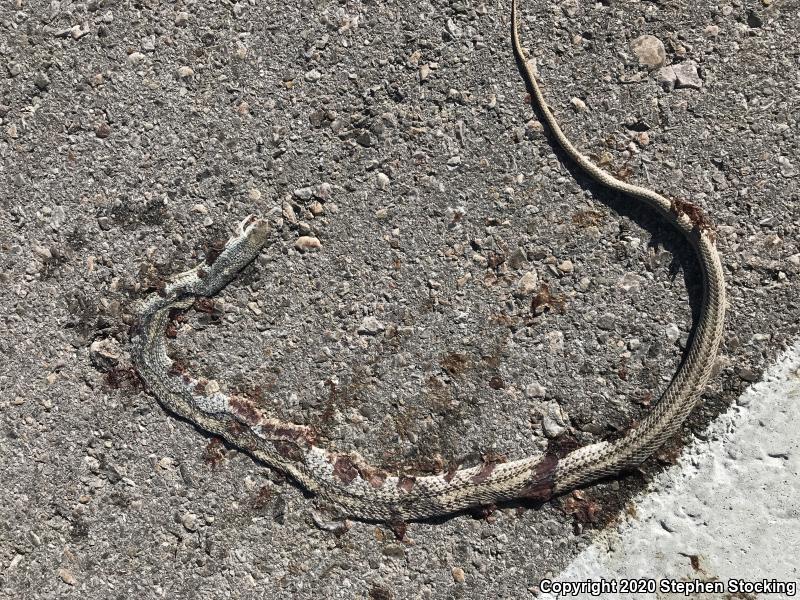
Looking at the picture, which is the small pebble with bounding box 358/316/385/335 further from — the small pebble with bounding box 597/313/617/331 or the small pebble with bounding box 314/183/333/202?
the small pebble with bounding box 597/313/617/331

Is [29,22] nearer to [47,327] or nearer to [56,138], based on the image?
[56,138]

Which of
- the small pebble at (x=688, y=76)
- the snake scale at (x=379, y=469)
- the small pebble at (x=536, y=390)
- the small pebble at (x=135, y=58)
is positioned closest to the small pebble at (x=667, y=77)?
the small pebble at (x=688, y=76)

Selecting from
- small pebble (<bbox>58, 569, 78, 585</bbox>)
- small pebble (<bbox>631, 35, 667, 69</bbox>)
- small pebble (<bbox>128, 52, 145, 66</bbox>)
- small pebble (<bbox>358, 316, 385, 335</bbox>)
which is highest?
small pebble (<bbox>631, 35, 667, 69</bbox>)

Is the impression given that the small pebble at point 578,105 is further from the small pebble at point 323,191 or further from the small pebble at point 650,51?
the small pebble at point 323,191

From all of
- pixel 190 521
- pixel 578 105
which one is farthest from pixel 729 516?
pixel 190 521

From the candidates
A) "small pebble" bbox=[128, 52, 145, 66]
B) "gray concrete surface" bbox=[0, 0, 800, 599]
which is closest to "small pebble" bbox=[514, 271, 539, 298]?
"gray concrete surface" bbox=[0, 0, 800, 599]
